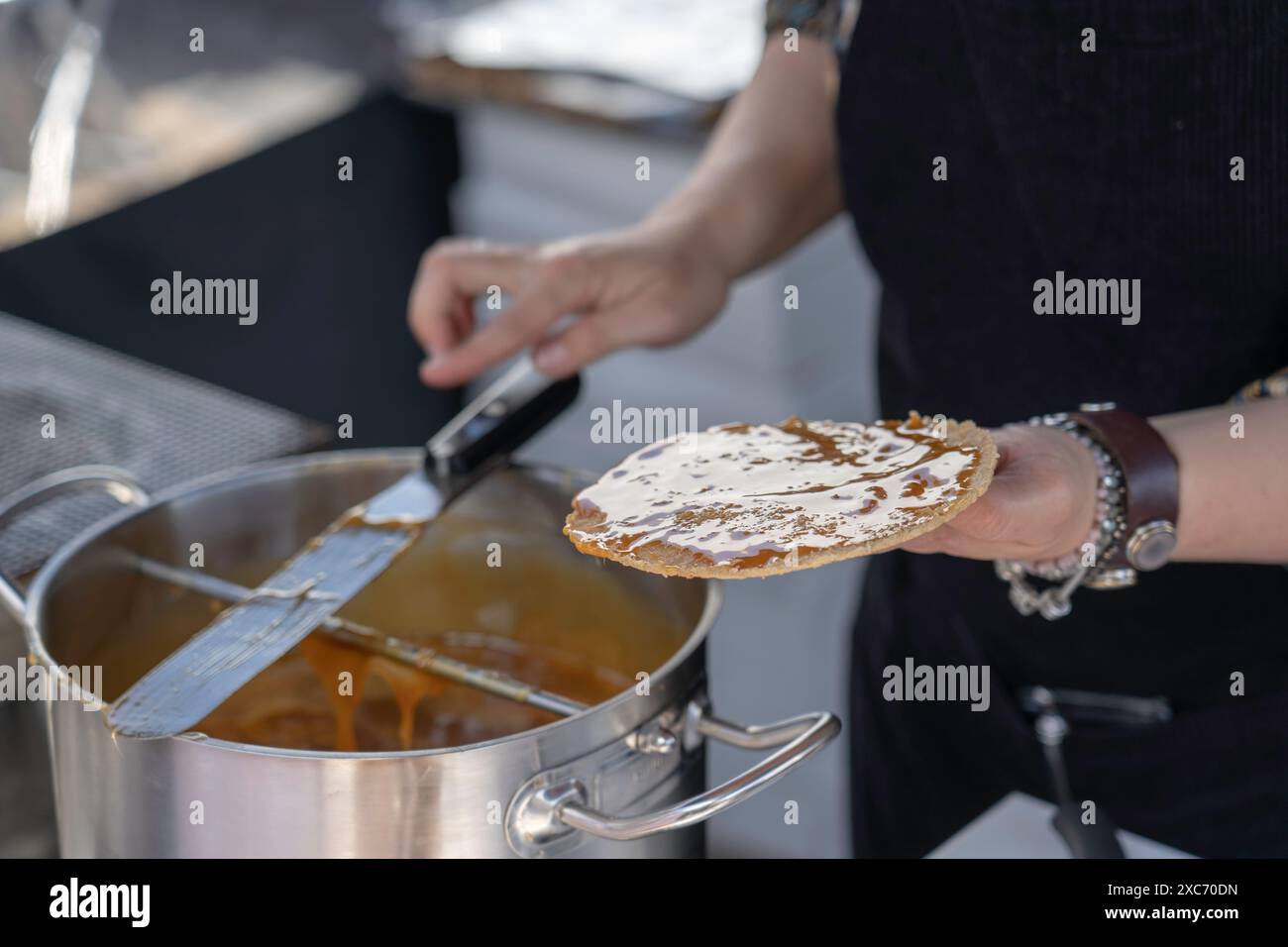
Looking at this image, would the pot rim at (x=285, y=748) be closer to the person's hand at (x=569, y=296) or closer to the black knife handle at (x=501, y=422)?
the black knife handle at (x=501, y=422)

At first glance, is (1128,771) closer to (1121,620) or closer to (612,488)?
(1121,620)

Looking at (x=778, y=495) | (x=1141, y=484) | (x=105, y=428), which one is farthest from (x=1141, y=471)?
(x=105, y=428)

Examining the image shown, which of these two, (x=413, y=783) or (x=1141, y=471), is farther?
(x=1141, y=471)

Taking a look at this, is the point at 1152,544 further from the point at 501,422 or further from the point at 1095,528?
the point at 501,422

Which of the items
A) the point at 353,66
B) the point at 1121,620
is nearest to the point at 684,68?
the point at 353,66

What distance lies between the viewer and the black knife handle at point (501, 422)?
0.91 meters

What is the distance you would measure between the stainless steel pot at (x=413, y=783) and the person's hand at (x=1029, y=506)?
12 centimetres

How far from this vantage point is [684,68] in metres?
1.96

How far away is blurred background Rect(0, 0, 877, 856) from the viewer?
72.2 inches

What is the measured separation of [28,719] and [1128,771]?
2.64 ft

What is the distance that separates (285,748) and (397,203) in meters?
1.63

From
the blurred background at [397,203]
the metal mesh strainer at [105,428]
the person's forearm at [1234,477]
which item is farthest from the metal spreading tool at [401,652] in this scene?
the blurred background at [397,203]

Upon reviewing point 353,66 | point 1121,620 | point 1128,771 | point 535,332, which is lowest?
point 1128,771

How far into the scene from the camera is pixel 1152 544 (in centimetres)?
78
